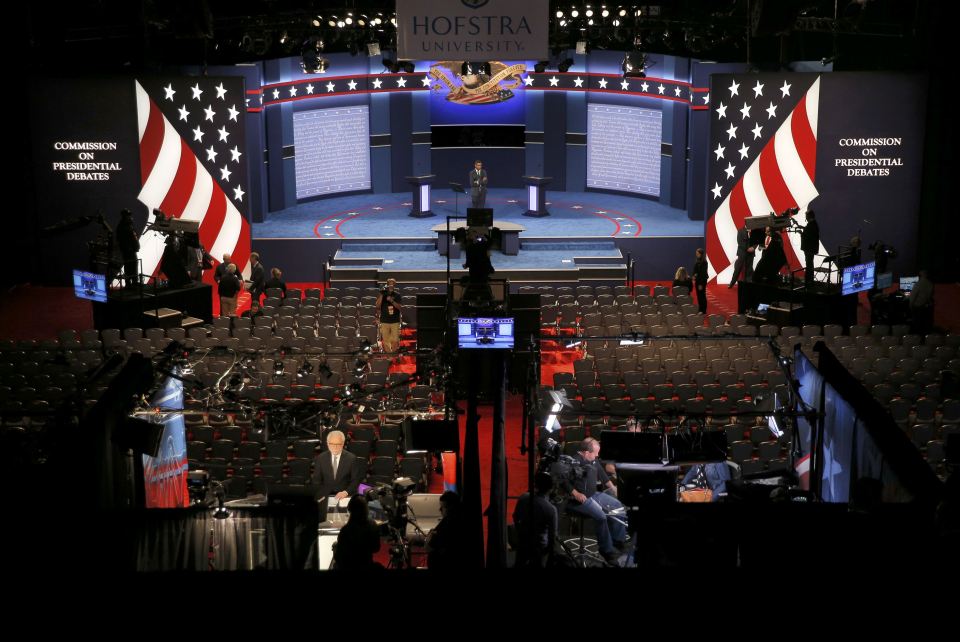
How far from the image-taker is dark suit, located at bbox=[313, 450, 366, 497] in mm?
10227

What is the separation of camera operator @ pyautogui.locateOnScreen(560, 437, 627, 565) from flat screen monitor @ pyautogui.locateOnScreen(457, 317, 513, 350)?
A: 3.15m

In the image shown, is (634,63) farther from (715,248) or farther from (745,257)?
(745,257)

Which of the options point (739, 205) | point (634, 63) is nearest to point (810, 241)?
point (739, 205)

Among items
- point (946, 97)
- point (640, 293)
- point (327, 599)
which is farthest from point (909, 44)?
Answer: point (327, 599)

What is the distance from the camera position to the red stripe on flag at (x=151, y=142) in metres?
20.0

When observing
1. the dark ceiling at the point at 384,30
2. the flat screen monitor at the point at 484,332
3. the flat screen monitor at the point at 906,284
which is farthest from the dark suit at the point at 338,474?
the flat screen monitor at the point at 906,284

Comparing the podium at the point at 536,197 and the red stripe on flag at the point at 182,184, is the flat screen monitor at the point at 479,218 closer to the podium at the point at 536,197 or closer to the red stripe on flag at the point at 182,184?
the red stripe on flag at the point at 182,184

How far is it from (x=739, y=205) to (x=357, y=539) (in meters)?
14.9

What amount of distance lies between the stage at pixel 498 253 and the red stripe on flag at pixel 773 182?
192 cm

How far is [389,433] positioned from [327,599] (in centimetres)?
606

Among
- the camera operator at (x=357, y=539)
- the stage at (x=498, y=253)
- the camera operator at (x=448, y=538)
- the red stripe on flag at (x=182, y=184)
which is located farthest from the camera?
the stage at (x=498, y=253)

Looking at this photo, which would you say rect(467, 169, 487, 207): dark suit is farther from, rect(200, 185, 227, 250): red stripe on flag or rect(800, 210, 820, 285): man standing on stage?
rect(800, 210, 820, 285): man standing on stage

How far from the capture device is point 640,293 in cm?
1842

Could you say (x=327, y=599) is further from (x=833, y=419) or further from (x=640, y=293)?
(x=640, y=293)
